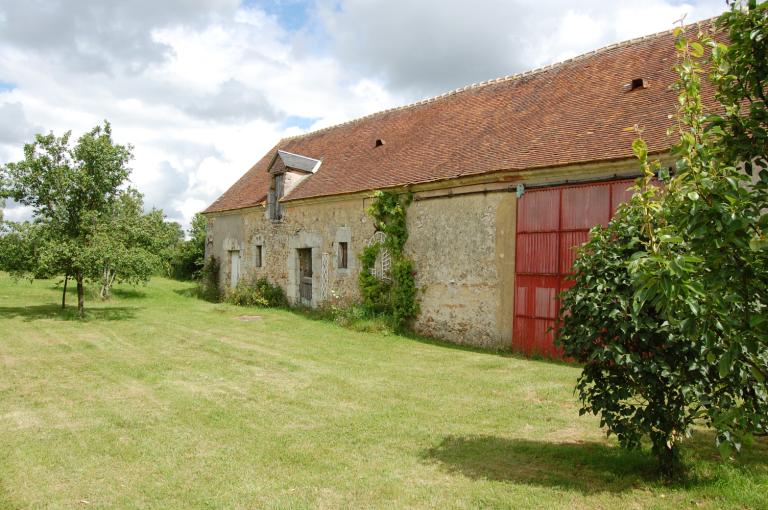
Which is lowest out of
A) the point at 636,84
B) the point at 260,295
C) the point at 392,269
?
the point at 260,295

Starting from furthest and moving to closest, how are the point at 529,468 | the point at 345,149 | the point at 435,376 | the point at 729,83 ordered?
the point at 345,149
the point at 435,376
the point at 529,468
the point at 729,83

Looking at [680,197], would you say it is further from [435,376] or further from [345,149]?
[345,149]

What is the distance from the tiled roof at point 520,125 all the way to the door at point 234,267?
4.26 metres

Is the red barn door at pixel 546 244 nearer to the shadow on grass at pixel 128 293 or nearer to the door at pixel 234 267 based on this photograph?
the door at pixel 234 267

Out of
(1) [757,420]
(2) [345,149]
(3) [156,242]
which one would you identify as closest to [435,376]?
(1) [757,420]

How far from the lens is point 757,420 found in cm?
291

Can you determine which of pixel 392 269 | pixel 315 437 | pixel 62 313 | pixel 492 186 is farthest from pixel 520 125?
pixel 62 313

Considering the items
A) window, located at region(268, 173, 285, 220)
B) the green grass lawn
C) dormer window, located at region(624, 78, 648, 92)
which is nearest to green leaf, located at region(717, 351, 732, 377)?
the green grass lawn

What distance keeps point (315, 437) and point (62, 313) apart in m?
12.5

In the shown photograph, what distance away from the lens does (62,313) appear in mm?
14766

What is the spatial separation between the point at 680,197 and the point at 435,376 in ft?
19.6

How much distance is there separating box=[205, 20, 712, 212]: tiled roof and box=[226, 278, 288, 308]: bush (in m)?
3.07

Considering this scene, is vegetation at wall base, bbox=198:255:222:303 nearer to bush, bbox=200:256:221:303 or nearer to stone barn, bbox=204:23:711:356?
bush, bbox=200:256:221:303

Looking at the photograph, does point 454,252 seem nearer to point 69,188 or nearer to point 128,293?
point 69,188
